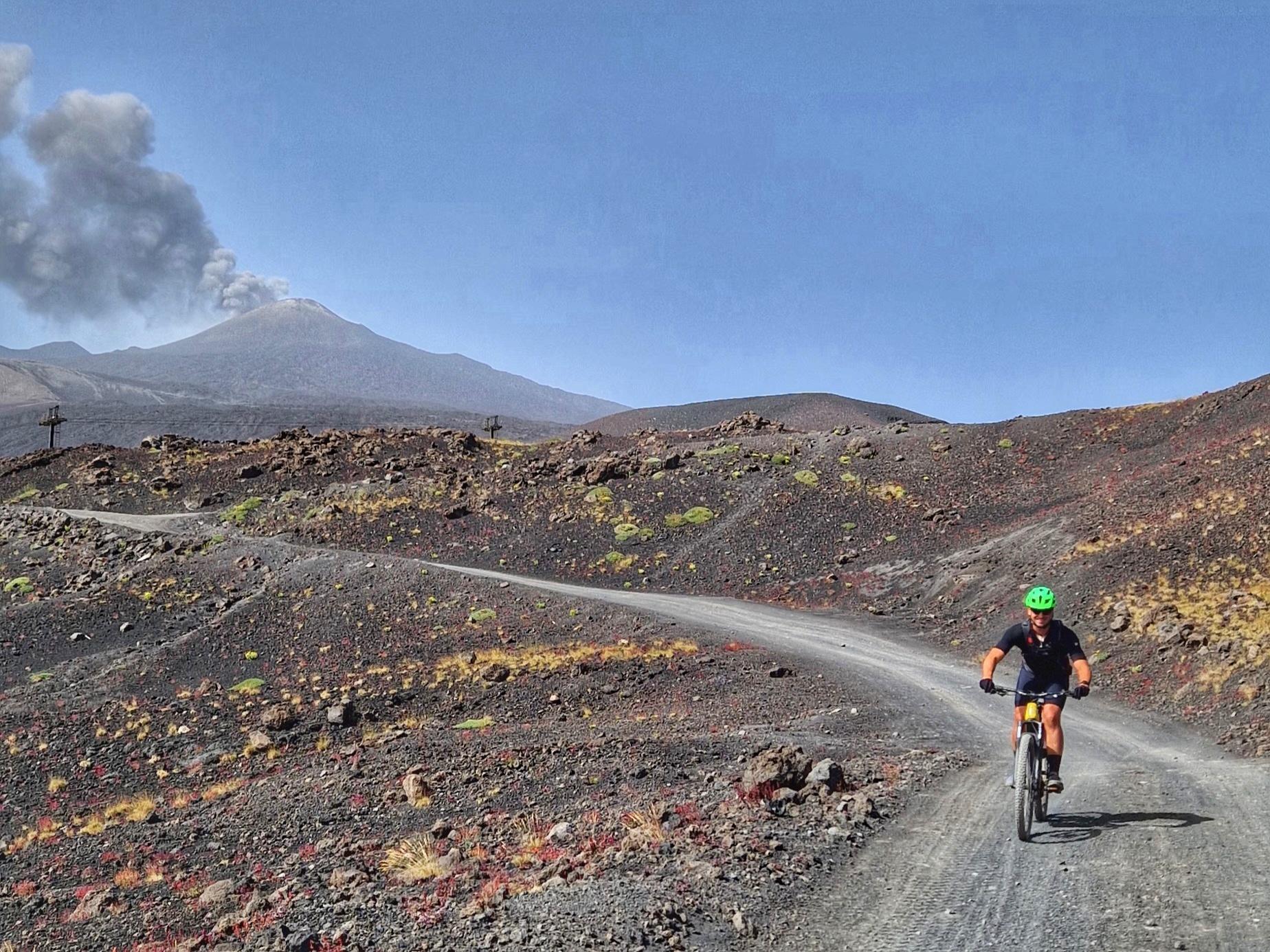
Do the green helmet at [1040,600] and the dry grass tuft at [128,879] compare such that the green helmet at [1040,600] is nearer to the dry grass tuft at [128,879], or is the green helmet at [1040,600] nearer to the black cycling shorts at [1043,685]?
the black cycling shorts at [1043,685]

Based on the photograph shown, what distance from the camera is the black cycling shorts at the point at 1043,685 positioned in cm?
902

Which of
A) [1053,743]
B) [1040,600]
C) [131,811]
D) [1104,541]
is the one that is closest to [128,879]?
[131,811]

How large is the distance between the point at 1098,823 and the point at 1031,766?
50.9 inches

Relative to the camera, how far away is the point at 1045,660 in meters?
9.12

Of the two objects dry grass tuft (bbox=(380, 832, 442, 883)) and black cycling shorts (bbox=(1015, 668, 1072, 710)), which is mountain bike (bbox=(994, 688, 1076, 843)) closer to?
black cycling shorts (bbox=(1015, 668, 1072, 710))

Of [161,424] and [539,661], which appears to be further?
[161,424]

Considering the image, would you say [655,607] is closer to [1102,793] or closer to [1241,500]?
[1241,500]

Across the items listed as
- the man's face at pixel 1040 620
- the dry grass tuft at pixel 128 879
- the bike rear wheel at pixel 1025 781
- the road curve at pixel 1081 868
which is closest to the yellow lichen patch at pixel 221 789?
the dry grass tuft at pixel 128 879

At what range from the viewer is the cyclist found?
8.88 m

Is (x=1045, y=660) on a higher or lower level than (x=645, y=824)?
higher

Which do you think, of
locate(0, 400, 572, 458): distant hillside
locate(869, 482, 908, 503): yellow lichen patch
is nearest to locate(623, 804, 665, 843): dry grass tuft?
locate(869, 482, 908, 503): yellow lichen patch

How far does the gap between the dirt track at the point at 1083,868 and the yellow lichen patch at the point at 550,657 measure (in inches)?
435

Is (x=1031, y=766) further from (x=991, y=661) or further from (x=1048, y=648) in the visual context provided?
(x=1048, y=648)

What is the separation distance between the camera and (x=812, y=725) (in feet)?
55.0
